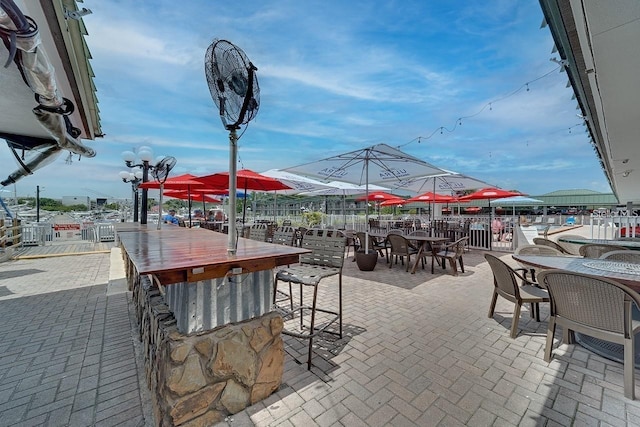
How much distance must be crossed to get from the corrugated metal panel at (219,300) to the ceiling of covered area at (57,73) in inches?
85.8

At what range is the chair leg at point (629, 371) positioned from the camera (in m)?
1.99

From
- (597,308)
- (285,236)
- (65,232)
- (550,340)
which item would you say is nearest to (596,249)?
(550,340)

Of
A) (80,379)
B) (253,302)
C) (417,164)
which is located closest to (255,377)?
(253,302)

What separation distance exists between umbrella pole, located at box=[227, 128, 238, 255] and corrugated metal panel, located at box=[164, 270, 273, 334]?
0.25 metres

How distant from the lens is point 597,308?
2.14 meters

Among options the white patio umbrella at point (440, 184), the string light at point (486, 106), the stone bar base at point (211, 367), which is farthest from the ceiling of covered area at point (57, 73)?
the white patio umbrella at point (440, 184)

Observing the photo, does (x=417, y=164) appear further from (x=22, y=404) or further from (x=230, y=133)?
(x=22, y=404)

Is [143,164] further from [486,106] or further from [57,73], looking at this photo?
[486,106]

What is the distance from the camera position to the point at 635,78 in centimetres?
230

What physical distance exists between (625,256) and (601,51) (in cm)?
303

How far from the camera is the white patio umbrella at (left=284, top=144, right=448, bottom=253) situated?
6038 mm

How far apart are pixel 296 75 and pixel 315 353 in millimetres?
9285

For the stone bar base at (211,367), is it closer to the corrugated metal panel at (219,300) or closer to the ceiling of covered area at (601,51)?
the corrugated metal panel at (219,300)

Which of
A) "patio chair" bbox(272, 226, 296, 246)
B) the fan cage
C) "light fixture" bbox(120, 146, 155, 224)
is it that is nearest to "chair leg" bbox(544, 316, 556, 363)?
"patio chair" bbox(272, 226, 296, 246)
